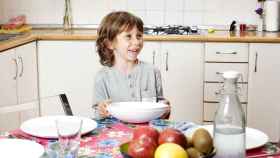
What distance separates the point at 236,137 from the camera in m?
1.33

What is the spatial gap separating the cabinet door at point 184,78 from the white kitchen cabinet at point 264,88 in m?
0.34

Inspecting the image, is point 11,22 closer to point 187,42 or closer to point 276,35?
point 187,42

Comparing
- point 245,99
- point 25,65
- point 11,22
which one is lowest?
point 245,99

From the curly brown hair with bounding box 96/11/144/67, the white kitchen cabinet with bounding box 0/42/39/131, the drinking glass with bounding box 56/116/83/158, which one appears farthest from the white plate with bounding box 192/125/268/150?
the white kitchen cabinet with bounding box 0/42/39/131

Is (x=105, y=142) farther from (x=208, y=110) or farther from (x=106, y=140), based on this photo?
(x=208, y=110)

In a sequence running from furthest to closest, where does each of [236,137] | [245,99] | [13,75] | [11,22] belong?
[11,22], [245,99], [13,75], [236,137]

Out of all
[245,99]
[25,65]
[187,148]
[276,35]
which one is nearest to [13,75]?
[25,65]

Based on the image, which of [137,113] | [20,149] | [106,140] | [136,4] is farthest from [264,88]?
[20,149]

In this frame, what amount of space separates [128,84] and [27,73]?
1.35 m

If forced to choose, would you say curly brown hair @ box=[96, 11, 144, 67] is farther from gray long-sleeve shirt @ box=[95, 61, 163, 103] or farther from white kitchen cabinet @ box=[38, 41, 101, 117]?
white kitchen cabinet @ box=[38, 41, 101, 117]

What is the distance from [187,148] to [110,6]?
2.78 m

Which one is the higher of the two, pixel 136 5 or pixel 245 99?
pixel 136 5

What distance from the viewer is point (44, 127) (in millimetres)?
1739

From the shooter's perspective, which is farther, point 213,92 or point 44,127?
point 213,92
